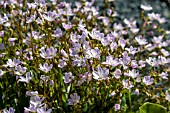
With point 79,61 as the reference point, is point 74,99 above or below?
below

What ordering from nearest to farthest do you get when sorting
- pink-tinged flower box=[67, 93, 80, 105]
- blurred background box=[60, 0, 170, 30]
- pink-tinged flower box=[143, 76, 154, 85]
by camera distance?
1. pink-tinged flower box=[67, 93, 80, 105]
2. pink-tinged flower box=[143, 76, 154, 85]
3. blurred background box=[60, 0, 170, 30]

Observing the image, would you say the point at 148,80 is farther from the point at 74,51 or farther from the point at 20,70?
the point at 20,70

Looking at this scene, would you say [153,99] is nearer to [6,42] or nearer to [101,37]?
[101,37]

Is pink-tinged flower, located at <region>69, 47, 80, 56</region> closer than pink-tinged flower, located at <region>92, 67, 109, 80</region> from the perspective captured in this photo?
No

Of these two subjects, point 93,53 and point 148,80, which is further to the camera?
point 148,80

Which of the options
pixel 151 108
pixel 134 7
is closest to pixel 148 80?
pixel 151 108

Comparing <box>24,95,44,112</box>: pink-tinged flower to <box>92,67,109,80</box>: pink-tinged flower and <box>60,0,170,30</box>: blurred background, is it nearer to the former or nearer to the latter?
<box>92,67,109,80</box>: pink-tinged flower

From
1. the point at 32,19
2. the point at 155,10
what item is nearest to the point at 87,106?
the point at 32,19

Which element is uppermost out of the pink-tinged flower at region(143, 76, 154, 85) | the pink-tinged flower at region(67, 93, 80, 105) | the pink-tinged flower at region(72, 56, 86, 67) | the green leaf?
the pink-tinged flower at region(72, 56, 86, 67)

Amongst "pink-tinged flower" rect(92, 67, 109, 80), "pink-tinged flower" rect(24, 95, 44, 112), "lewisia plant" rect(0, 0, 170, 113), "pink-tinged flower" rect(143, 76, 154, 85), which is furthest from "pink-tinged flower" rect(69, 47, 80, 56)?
"pink-tinged flower" rect(143, 76, 154, 85)
